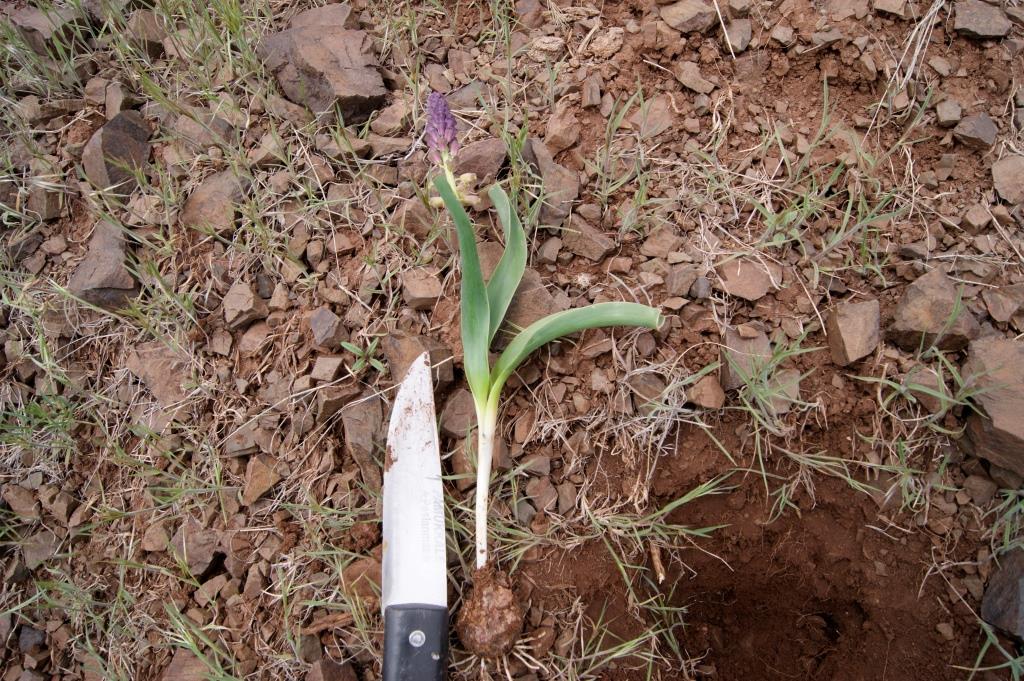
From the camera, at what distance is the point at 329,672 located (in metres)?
1.65

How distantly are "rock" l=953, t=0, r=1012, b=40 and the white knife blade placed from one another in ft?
6.20

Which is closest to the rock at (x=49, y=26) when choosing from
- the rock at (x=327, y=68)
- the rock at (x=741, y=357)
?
the rock at (x=327, y=68)

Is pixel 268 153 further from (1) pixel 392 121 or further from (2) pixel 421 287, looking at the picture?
(2) pixel 421 287

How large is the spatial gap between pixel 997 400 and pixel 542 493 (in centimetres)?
116

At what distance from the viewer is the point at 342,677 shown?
1653 mm

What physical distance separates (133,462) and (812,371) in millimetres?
1886

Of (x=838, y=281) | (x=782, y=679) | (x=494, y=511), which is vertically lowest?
(x=782, y=679)

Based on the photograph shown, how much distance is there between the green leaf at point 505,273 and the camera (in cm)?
178

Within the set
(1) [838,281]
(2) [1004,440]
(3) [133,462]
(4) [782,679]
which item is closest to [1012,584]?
(2) [1004,440]

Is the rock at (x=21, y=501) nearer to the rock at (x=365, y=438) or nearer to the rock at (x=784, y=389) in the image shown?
the rock at (x=365, y=438)

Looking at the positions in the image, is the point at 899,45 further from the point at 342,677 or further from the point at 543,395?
the point at 342,677

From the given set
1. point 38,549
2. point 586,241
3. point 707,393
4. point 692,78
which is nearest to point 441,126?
point 586,241

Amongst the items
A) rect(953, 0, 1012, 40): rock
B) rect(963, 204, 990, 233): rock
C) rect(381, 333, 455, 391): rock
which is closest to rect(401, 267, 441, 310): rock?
rect(381, 333, 455, 391): rock

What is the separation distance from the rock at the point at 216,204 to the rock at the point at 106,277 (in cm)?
22
